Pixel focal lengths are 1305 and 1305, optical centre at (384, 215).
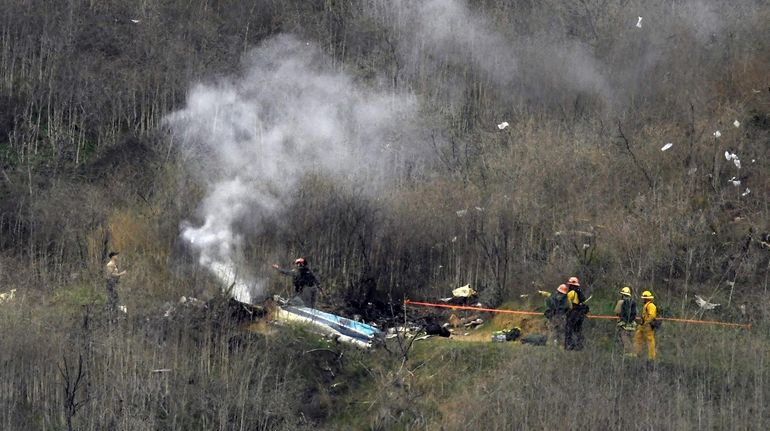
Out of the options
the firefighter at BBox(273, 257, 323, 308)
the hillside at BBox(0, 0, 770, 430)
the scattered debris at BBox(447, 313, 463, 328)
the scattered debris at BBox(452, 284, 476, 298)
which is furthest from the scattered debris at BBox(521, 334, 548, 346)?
the firefighter at BBox(273, 257, 323, 308)

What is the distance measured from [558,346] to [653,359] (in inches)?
60.7

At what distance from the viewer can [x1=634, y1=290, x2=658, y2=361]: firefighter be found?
20.5m

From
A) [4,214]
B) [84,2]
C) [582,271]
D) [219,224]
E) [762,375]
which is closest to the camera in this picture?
[762,375]

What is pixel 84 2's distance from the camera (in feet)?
110

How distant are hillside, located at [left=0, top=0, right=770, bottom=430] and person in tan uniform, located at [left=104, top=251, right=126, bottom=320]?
315 millimetres

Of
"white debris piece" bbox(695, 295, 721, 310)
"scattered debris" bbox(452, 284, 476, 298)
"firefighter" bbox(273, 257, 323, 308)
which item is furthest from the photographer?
"scattered debris" bbox(452, 284, 476, 298)

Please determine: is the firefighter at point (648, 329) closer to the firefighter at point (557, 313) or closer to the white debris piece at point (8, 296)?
the firefighter at point (557, 313)

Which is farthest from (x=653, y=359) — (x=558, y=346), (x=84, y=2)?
(x=84, y=2)

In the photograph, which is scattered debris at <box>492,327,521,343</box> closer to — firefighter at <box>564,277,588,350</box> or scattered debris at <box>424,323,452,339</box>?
scattered debris at <box>424,323,452,339</box>

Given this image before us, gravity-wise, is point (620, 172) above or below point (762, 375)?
above

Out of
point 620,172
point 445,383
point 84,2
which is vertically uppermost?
point 84,2

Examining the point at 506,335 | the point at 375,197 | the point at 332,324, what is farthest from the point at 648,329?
the point at 375,197

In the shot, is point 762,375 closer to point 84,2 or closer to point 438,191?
point 438,191

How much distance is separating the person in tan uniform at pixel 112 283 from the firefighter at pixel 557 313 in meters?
7.33
